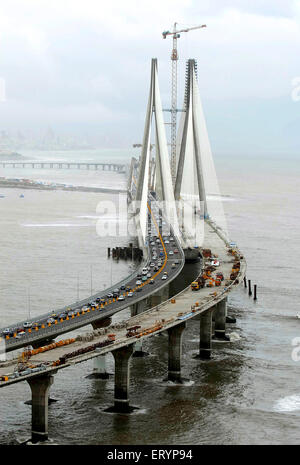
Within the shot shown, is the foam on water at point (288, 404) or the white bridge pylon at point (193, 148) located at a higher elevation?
the white bridge pylon at point (193, 148)

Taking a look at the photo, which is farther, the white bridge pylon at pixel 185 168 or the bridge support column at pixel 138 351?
the white bridge pylon at pixel 185 168

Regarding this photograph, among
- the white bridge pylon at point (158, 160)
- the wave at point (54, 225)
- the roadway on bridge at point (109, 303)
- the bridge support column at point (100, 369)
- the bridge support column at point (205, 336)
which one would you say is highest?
the white bridge pylon at point (158, 160)

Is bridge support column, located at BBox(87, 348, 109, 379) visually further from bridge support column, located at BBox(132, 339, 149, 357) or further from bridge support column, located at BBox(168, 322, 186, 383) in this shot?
bridge support column, located at BBox(132, 339, 149, 357)

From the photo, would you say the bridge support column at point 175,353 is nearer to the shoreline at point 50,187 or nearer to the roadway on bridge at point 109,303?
the roadway on bridge at point 109,303

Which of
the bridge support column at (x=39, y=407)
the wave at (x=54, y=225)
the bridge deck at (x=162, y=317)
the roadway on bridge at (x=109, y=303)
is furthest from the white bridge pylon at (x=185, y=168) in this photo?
the bridge support column at (x=39, y=407)

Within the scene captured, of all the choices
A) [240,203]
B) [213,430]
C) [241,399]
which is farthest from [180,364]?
[240,203]

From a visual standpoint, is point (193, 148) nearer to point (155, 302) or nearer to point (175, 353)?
point (155, 302)
